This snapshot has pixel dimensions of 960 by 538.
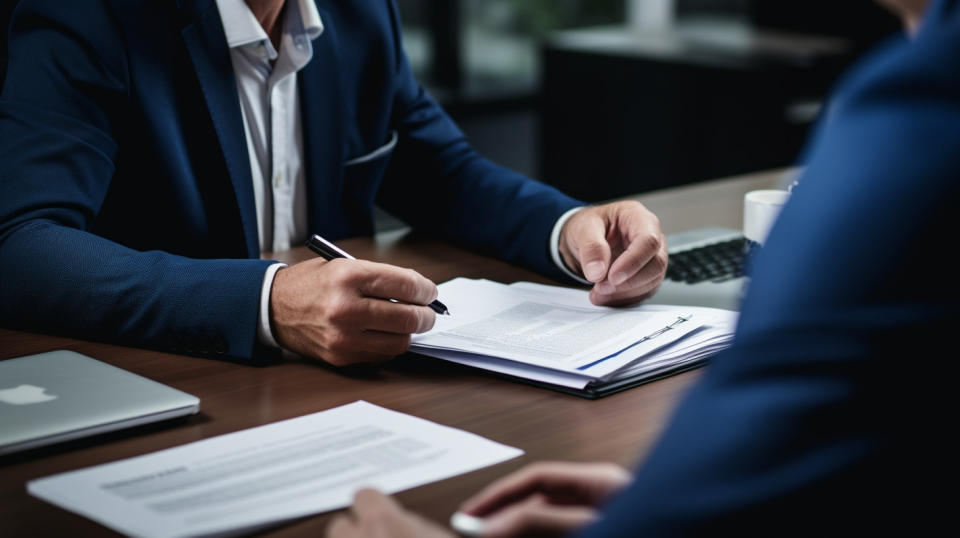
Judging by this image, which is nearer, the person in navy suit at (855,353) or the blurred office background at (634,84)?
the person in navy suit at (855,353)

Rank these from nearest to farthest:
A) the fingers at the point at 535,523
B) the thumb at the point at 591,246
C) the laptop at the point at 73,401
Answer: the fingers at the point at 535,523, the laptop at the point at 73,401, the thumb at the point at 591,246

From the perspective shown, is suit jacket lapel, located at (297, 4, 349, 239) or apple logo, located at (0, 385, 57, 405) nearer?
apple logo, located at (0, 385, 57, 405)

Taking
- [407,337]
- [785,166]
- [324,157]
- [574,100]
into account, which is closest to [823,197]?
[407,337]

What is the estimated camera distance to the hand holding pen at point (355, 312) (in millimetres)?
1021

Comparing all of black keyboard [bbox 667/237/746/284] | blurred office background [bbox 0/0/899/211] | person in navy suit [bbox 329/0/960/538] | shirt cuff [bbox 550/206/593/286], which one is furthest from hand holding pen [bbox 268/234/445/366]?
blurred office background [bbox 0/0/899/211]

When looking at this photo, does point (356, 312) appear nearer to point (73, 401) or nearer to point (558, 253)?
point (73, 401)

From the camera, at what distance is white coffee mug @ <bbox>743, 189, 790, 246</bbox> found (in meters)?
1.35

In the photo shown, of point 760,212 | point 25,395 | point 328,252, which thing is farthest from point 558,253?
point 25,395

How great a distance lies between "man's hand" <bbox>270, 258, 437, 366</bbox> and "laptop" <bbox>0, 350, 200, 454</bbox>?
6.3 inches

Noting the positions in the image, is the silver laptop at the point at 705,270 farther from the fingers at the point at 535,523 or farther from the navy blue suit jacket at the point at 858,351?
the navy blue suit jacket at the point at 858,351

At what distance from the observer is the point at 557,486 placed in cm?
68

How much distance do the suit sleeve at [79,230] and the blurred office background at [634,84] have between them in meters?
2.59

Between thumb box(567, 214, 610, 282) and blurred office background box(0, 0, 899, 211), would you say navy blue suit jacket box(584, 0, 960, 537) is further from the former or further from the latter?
blurred office background box(0, 0, 899, 211)

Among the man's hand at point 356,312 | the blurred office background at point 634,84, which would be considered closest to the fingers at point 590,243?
the man's hand at point 356,312
